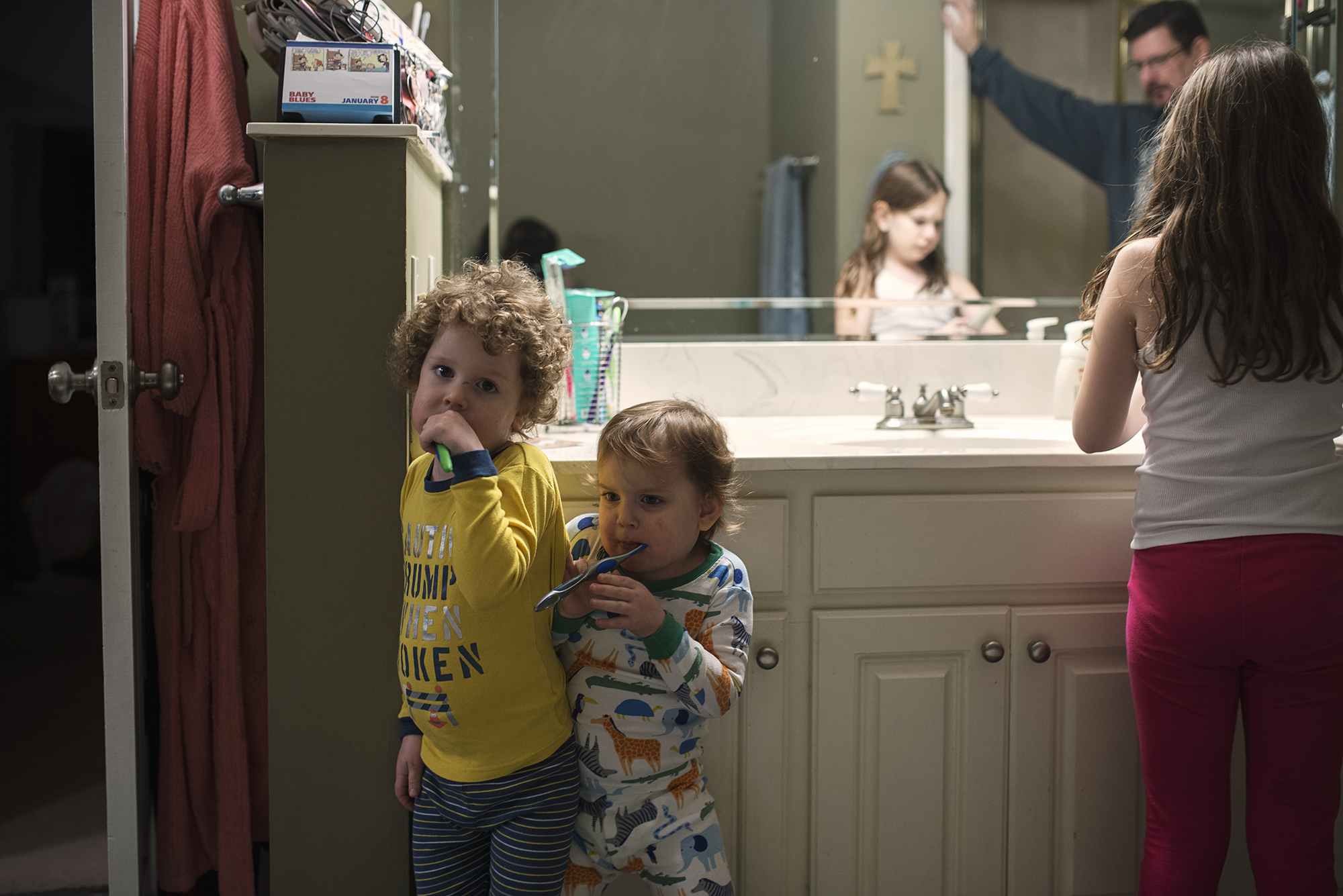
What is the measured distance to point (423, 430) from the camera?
2.94 ft

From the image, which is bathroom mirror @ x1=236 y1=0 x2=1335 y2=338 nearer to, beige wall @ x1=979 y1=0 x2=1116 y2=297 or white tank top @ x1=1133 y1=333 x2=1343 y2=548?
beige wall @ x1=979 y1=0 x2=1116 y2=297

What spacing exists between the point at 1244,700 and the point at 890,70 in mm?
1153

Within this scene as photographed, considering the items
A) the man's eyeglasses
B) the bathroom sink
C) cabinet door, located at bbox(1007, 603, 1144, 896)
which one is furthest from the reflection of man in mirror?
cabinet door, located at bbox(1007, 603, 1144, 896)

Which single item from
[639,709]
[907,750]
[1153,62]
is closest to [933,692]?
[907,750]

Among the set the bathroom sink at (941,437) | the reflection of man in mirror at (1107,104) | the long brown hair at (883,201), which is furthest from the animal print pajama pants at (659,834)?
the reflection of man in mirror at (1107,104)

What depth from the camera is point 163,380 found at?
121cm

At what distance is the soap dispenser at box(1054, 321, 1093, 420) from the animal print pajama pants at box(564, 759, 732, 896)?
100cm

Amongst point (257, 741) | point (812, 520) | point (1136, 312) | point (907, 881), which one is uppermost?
point (1136, 312)

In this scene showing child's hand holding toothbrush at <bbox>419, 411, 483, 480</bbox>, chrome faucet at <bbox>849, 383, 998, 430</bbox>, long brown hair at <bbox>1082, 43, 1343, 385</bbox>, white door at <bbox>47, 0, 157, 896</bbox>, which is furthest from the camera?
chrome faucet at <bbox>849, 383, 998, 430</bbox>

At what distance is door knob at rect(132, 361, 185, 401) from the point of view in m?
1.21

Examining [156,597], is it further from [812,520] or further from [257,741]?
[812,520]

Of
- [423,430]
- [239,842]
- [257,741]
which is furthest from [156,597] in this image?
[423,430]

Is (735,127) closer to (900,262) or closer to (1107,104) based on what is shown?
(900,262)

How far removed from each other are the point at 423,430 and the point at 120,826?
0.78 m
